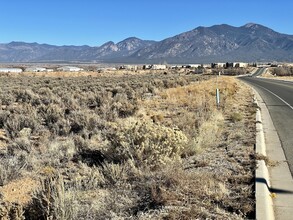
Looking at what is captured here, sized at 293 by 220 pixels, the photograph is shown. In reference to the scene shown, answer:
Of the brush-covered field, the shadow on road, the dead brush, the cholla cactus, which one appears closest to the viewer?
the dead brush

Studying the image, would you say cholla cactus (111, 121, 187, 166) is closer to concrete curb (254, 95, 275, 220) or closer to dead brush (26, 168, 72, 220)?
concrete curb (254, 95, 275, 220)

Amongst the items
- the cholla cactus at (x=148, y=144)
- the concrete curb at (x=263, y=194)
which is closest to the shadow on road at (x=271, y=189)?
the concrete curb at (x=263, y=194)

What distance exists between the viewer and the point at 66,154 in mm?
9617

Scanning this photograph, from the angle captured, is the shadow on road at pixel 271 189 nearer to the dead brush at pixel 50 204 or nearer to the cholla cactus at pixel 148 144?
the cholla cactus at pixel 148 144

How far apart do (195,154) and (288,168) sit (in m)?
2.02

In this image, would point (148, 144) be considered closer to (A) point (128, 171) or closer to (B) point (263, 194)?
(A) point (128, 171)

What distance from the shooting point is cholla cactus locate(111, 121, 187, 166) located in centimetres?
812

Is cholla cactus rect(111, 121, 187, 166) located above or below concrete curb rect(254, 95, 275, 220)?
above

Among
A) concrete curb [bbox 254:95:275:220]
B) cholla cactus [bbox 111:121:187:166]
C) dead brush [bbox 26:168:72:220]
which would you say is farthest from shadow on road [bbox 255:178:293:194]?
dead brush [bbox 26:168:72:220]

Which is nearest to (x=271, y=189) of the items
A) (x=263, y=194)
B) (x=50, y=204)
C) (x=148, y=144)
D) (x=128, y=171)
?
(x=263, y=194)

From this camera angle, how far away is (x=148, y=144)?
8352 mm

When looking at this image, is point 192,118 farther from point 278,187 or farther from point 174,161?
point 278,187

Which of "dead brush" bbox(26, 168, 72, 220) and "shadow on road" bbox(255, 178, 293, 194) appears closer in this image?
"dead brush" bbox(26, 168, 72, 220)

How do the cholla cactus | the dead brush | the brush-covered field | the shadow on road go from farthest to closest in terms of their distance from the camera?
the cholla cactus < the shadow on road < the brush-covered field < the dead brush
